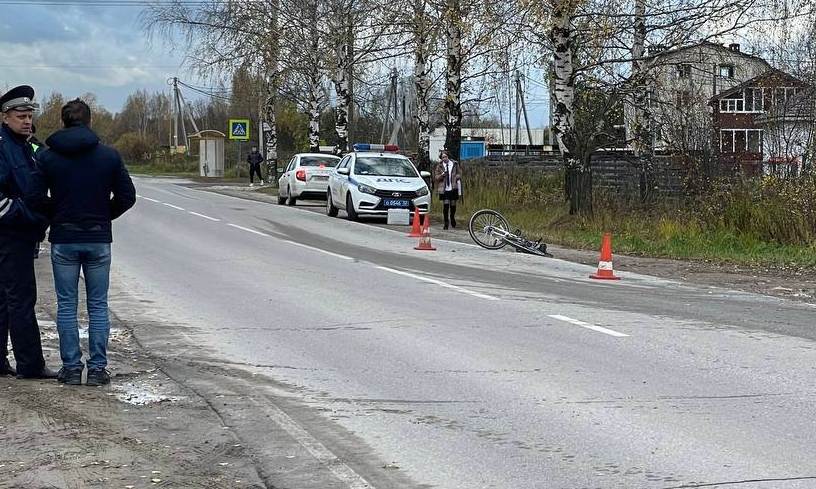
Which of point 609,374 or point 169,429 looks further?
point 609,374

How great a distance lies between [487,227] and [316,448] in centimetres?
1401

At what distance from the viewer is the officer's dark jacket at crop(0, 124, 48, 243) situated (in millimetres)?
7350

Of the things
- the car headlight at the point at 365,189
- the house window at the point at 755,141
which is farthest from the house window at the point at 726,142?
the car headlight at the point at 365,189

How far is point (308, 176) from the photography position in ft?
112

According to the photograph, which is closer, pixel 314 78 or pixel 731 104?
pixel 731 104

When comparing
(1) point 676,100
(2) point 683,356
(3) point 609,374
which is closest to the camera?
(3) point 609,374

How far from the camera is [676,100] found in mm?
24125

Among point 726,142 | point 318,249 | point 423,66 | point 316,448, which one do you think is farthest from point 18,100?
point 423,66

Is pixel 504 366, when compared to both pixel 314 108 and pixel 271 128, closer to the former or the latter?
pixel 314 108

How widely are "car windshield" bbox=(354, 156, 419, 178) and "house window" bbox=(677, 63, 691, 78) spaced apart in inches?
269

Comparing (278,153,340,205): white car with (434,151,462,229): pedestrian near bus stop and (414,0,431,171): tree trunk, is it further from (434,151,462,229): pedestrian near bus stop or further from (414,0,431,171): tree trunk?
(434,151,462,229): pedestrian near bus stop

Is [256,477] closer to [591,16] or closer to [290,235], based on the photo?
[290,235]

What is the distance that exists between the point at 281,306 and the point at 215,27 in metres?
28.9

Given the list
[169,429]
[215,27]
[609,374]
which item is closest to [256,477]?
[169,429]
